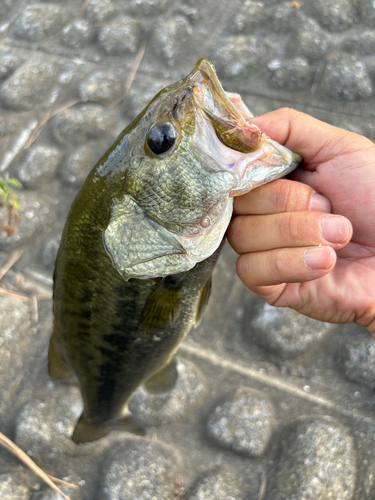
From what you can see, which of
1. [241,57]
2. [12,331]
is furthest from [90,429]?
[241,57]

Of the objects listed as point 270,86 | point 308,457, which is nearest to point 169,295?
point 308,457

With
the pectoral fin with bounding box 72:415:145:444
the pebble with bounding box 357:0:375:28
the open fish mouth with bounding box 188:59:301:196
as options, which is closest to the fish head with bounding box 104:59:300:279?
the open fish mouth with bounding box 188:59:301:196

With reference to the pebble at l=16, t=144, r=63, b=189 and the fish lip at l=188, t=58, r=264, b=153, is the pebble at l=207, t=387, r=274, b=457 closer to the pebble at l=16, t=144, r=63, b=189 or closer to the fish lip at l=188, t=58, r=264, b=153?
the fish lip at l=188, t=58, r=264, b=153

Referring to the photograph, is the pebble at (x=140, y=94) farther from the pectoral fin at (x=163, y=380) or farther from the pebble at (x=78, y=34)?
the pectoral fin at (x=163, y=380)

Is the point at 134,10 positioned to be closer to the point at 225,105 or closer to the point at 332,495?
the point at 225,105

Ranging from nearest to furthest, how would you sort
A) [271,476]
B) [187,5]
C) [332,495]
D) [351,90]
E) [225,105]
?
1. [225,105]
2. [332,495]
3. [271,476]
4. [351,90]
5. [187,5]

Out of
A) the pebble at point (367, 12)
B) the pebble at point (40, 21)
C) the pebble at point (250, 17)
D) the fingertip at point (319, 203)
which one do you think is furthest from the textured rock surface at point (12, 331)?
the pebble at point (367, 12)
